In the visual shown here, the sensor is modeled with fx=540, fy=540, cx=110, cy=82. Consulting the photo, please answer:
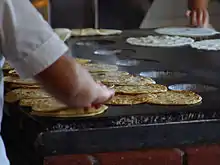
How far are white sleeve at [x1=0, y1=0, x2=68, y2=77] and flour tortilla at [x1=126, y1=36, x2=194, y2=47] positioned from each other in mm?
865

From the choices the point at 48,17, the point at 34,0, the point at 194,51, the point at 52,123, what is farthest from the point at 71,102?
the point at 48,17

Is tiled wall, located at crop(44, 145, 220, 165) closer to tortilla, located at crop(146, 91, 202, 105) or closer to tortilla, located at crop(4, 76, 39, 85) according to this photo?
tortilla, located at crop(146, 91, 202, 105)

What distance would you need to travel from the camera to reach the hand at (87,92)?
0.68 meters

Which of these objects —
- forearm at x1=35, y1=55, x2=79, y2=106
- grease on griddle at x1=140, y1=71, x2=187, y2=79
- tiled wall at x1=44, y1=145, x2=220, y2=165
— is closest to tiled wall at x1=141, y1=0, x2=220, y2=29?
grease on griddle at x1=140, y1=71, x2=187, y2=79

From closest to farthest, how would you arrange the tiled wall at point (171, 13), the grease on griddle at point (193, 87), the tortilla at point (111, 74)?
the grease on griddle at point (193, 87) → the tortilla at point (111, 74) → the tiled wall at point (171, 13)

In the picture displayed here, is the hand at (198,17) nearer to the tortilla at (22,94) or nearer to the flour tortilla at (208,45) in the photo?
the flour tortilla at (208,45)

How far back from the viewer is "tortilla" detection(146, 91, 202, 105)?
32.9 inches

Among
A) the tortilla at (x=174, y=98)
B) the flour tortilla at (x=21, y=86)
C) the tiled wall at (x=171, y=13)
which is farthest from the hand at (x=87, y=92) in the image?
the tiled wall at (x=171, y=13)

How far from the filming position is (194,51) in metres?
1.38

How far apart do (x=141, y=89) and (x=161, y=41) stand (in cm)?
64

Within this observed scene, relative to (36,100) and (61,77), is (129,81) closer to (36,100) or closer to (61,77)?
(36,100)

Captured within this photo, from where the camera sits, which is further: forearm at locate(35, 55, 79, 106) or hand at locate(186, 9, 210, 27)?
hand at locate(186, 9, 210, 27)

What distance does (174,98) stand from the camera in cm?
86

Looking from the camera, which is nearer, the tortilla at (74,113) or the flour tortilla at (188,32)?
the tortilla at (74,113)
